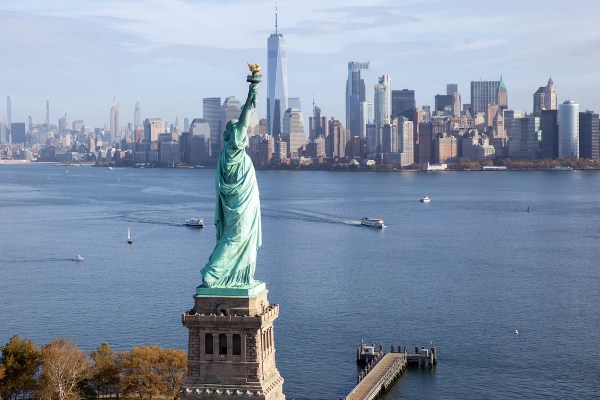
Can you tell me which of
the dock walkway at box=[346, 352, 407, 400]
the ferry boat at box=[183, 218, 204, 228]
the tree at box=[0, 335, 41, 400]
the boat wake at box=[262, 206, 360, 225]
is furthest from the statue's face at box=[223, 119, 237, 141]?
the boat wake at box=[262, 206, 360, 225]

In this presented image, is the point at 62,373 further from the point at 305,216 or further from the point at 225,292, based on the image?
the point at 305,216

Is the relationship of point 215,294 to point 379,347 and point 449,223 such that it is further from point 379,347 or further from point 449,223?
point 449,223

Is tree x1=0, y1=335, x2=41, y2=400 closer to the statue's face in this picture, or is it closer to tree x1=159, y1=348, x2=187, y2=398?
tree x1=159, y1=348, x2=187, y2=398

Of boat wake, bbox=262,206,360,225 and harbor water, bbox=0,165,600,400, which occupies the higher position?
boat wake, bbox=262,206,360,225

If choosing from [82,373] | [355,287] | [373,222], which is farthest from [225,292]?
[373,222]

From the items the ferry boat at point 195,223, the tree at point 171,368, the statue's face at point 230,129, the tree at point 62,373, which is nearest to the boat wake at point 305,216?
the ferry boat at point 195,223
